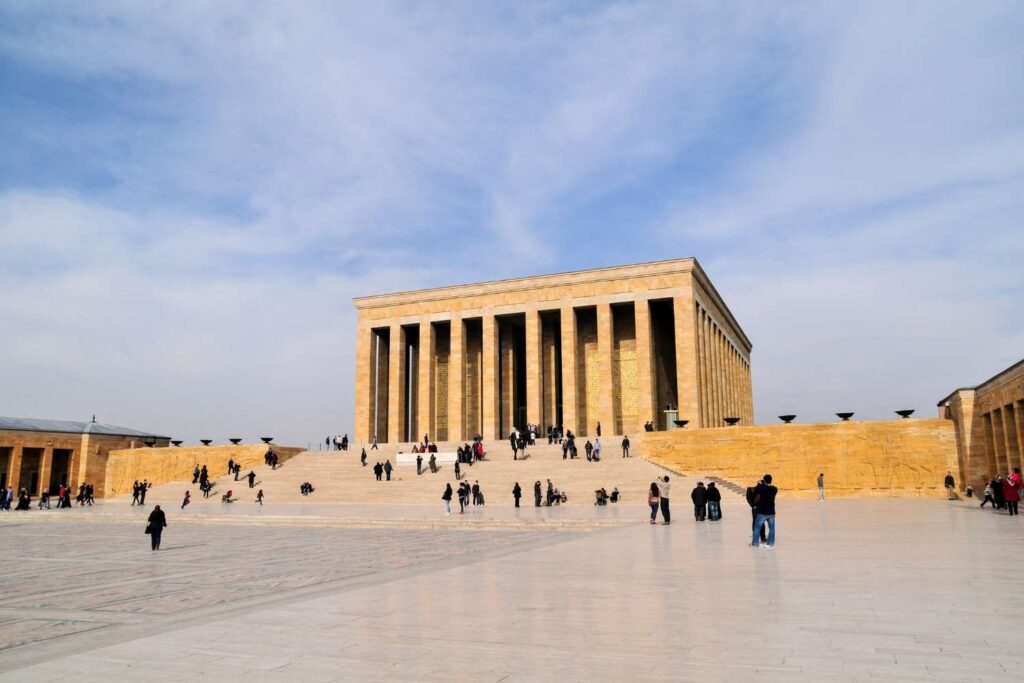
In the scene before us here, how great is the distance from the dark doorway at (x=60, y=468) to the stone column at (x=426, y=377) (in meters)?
24.8

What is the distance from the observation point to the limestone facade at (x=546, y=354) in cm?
4162

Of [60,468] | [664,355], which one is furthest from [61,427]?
[664,355]

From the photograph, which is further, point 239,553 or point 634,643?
point 239,553

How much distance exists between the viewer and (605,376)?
139 feet

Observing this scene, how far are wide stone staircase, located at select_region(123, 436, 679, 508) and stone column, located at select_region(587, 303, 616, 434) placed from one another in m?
4.99

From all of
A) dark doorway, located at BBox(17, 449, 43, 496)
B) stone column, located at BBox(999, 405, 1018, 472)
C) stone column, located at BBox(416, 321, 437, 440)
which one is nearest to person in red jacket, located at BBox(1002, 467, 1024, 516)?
stone column, located at BBox(999, 405, 1018, 472)

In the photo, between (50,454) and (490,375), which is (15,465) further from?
(490,375)

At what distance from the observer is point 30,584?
9.78m

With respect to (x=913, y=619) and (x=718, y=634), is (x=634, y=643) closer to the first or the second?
(x=718, y=634)

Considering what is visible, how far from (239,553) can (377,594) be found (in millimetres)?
6459

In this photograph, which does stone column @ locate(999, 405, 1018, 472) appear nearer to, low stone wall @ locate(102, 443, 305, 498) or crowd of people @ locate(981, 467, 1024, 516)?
crowd of people @ locate(981, 467, 1024, 516)

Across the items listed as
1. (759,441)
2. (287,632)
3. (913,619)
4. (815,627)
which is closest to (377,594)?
(287,632)

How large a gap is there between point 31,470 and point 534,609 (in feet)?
177

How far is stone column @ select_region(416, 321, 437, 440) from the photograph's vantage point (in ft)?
151
